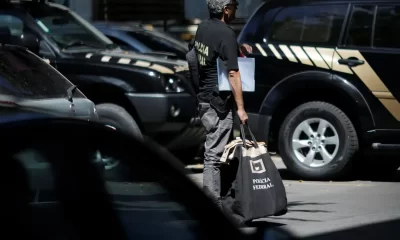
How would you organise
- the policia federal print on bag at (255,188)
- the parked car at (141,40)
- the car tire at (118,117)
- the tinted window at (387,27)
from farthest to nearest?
the parked car at (141,40) → the car tire at (118,117) → the tinted window at (387,27) → the policia federal print on bag at (255,188)

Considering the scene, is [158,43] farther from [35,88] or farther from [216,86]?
[35,88]

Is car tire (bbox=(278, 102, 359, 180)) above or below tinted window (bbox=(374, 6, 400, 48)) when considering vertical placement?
below

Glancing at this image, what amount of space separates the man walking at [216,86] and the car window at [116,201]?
13.1 ft

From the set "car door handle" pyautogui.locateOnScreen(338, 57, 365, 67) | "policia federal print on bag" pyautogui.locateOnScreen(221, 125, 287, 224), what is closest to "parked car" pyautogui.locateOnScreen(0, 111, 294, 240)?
"policia federal print on bag" pyautogui.locateOnScreen(221, 125, 287, 224)

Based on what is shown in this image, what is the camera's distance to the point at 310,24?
993cm

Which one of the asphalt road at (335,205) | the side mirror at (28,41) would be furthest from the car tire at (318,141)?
the side mirror at (28,41)

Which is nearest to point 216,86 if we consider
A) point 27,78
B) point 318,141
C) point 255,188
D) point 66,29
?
point 255,188

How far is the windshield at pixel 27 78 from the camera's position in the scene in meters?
6.98

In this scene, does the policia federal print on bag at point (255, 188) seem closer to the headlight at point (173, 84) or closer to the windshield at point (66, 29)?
the headlight at point (173, 84)

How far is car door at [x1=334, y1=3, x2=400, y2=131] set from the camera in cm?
925

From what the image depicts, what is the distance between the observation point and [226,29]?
740 centimetres

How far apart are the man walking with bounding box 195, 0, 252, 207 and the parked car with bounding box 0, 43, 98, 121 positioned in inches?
35.8

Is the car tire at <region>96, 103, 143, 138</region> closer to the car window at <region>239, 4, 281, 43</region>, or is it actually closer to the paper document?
the car window at <region>239, 4, 281, 43</region>

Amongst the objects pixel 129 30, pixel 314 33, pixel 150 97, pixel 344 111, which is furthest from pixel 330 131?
pixel 129 30
